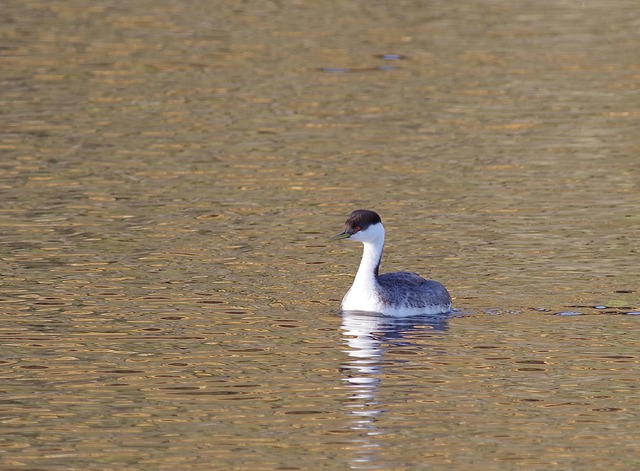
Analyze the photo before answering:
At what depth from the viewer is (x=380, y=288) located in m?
18.0

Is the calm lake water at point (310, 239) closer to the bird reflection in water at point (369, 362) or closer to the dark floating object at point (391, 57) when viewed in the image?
the bird reflection in water at point (369, 362)

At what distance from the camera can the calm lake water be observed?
13.4 metres

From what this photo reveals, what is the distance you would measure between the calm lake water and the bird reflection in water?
0.04 metres

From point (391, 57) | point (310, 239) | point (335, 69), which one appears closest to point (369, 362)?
point (310, 239)

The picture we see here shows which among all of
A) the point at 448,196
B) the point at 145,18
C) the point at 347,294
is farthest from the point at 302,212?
the point at 145,18

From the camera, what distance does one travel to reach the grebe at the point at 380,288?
58.5ft

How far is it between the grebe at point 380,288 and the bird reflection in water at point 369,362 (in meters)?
0.11

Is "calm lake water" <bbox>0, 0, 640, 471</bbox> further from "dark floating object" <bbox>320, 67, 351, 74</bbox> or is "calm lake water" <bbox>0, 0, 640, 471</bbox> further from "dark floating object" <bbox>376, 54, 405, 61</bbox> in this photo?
"dark floating object" <bbox>376, 54, 405, 61</bbox>

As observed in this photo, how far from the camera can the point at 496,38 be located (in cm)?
3788

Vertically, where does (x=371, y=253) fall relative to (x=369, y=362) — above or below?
above

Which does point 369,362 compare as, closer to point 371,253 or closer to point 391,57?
point 371,253

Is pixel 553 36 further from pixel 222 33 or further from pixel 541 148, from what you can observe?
pixel 541 148

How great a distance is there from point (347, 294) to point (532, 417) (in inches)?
187

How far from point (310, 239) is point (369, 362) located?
5778 mm
